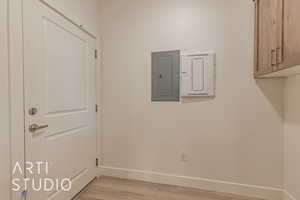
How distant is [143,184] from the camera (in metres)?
2.44

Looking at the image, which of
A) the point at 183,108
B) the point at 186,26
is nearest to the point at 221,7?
the point at 186,26

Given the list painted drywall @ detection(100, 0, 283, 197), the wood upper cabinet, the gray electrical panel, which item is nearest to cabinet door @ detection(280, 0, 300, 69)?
the wood upper cabinet

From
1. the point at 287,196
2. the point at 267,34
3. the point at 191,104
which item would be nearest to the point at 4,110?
the point at 191,104

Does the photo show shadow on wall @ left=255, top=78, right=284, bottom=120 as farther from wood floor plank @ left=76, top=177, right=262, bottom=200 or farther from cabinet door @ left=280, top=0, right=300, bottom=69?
wood floor plank @ left=76, top=177, right=262, bottom=200

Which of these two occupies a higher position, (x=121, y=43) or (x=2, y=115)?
(x=121, y=43)

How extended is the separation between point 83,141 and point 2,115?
1.14 meters

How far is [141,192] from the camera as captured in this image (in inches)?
Answer: 87.8

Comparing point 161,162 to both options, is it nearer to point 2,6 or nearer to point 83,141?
point 83,141

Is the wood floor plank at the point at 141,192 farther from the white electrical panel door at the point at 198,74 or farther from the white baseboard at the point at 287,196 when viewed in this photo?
the white electrical panel door at the point at 198,74

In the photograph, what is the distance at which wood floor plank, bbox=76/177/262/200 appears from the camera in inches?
83.3

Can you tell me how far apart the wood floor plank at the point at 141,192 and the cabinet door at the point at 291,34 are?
1.66 m

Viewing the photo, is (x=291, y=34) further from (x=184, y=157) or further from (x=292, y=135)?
(x=184, y=157)

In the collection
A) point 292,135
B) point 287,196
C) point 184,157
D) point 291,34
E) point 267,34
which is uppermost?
point 267,34

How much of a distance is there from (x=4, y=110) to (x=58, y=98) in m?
0.59
